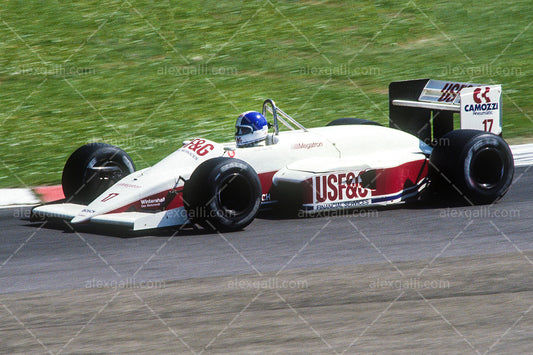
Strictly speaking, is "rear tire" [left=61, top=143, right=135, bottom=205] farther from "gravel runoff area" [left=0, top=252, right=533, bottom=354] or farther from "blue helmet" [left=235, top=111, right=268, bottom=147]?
"gravel runoff area" [left=0, top=252, right=533, bottom=354]

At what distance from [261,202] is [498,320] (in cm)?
358

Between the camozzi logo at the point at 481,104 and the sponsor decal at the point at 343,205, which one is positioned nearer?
the sponsor decal at the point at 343,205

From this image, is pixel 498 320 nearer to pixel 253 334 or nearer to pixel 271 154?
pixel 253 334

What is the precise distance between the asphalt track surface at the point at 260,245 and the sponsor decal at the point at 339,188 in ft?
0.71

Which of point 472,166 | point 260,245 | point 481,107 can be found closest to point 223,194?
point 260,245

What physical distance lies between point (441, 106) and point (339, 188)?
199 cm

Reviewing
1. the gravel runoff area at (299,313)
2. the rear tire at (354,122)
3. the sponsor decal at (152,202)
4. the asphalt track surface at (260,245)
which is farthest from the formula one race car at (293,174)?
the gravel runoff area at (299,313)

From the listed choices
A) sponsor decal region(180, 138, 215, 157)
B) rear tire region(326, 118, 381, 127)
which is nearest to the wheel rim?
sponsor decal region(180, 138, 215, 157)

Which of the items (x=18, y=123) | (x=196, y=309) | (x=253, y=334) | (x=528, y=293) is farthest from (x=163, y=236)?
Answer: (x=18, y=123)

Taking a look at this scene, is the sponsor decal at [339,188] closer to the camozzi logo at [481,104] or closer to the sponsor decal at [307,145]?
the sponsor decal at [307,145]

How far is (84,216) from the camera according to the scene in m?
7.96

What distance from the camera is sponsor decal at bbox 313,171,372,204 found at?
843 centimetres

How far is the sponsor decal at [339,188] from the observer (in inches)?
332

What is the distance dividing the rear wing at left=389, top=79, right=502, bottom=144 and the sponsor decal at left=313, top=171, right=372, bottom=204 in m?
1.51
